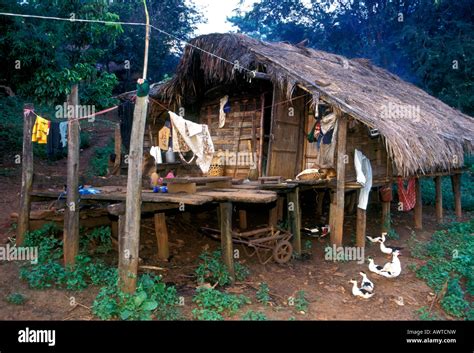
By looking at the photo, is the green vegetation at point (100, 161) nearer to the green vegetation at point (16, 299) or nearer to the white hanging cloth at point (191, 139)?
the white hanging cloth at point (191, 139)

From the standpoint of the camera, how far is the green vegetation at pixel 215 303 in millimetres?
4749

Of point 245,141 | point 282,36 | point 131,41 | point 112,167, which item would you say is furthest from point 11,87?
point 282,36

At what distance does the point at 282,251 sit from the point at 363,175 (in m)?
2.60

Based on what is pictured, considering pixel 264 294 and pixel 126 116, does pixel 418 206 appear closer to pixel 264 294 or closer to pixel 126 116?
pixel 264 294

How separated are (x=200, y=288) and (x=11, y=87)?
8179 mm

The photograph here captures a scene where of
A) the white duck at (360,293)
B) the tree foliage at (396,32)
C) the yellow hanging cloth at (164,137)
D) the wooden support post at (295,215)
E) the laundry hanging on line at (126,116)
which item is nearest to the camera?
the white duck at (360,293)

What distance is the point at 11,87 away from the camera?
9.81 m

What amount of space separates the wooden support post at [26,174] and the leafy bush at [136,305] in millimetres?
3280

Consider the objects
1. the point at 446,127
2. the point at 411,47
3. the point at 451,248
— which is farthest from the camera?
the point at 411,47

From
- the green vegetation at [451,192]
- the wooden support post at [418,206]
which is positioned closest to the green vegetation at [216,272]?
the wooden support post at [418,206]

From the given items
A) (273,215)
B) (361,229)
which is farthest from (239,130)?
(361,229)

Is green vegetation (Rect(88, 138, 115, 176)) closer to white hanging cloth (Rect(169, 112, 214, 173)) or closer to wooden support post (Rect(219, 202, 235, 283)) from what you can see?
white hanging cloth (Rect(169, 112, 214, 173))

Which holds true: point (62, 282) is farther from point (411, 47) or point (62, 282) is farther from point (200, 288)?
point (411, 47)

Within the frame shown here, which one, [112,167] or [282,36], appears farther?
[282,36]
